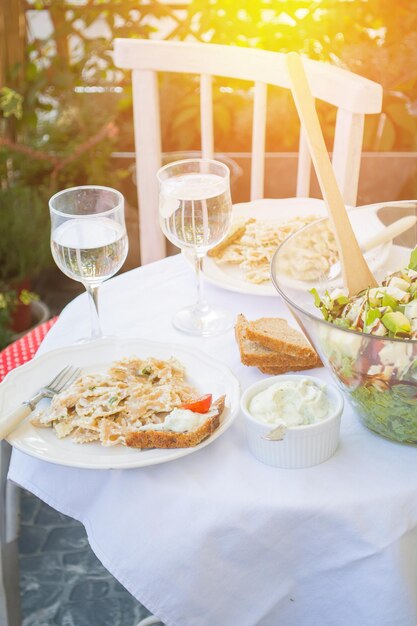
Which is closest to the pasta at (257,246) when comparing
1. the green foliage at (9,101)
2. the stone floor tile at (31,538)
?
the stone floor tile at (31,538)

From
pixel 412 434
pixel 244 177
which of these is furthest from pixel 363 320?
pixel 244 177

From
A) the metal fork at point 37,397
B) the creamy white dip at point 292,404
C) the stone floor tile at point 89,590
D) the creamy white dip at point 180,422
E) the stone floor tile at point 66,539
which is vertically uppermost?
the creamy white dip at point 292,404

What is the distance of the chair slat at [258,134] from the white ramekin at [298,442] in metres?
1.06

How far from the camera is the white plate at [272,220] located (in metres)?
1.37

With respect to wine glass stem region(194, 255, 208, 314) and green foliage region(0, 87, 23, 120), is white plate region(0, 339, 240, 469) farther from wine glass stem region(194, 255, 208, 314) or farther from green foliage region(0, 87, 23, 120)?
green foliage region(0, 87, 23, 120)

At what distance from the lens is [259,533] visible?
0.97 metres

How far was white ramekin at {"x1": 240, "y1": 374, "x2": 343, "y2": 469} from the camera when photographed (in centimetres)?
97

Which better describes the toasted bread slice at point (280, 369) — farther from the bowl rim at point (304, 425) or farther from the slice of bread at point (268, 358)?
the bowl rim at point (304, 425)

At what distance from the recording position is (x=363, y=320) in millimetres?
1003

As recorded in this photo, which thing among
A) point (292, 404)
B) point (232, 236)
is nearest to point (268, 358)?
point (292, 404)

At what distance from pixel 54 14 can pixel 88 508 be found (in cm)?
266

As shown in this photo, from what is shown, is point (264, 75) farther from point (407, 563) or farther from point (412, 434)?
point (407, 563)

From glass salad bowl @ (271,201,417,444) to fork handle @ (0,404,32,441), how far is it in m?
0.36

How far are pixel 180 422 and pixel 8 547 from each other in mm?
607
